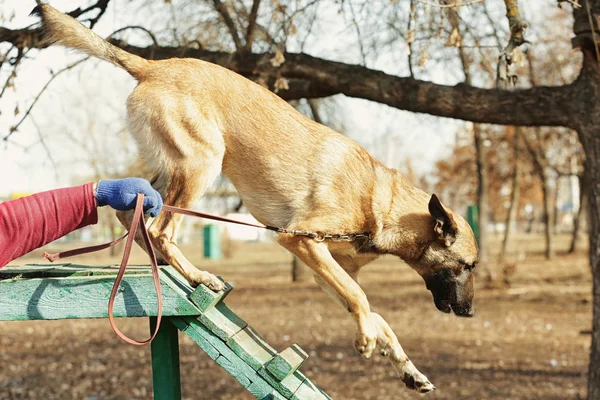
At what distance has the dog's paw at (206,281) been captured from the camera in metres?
4.08

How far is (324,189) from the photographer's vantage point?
4.50m

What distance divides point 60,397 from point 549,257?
2212cm

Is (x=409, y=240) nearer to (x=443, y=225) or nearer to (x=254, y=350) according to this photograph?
(x=443, y=225)

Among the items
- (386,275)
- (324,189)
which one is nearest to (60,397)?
(324,189)

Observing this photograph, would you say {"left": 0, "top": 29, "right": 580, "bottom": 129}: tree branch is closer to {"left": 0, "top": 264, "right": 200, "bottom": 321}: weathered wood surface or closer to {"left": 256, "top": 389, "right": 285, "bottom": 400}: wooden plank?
{"left": 0, "top": 264, "right": 200, "bottom": 321}: weathered wood surface

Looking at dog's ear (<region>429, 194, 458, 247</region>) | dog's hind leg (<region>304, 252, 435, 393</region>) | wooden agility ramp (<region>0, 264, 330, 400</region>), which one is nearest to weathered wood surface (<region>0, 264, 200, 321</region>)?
wooden agility ramp (<region>0, 264, 330, 400</region>)

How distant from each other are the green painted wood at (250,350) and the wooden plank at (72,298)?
480mm

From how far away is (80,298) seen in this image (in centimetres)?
362

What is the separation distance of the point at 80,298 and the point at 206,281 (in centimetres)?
75

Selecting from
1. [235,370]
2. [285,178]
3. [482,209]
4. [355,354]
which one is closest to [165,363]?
[235,370]

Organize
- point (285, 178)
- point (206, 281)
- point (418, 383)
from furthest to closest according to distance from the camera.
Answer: point (285, 178) < point (418, 383) < point (206, 281)

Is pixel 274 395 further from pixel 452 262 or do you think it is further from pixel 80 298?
pixel 452 262

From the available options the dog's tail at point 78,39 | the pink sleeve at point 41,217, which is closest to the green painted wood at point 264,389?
the pink sleeve at point 41,217

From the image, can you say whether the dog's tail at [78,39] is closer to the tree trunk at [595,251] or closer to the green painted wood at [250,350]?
the green painted wood at [250,350]
